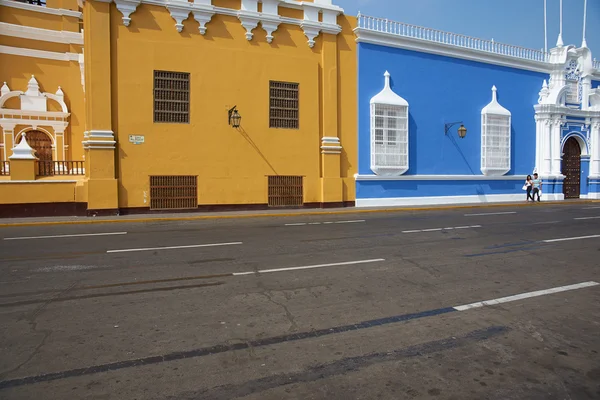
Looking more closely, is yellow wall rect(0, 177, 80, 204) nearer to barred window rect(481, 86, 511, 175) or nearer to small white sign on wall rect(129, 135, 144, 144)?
small white sign on wall rect(129, 135, 144, 144)

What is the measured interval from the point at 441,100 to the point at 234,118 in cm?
1059

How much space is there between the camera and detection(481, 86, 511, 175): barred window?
21.7 meters

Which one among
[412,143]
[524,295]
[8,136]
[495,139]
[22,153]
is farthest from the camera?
[495,139]

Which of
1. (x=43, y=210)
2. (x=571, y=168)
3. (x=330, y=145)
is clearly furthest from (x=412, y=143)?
(x=43, y=210)

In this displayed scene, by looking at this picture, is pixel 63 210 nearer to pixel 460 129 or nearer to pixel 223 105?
pixel 223 105

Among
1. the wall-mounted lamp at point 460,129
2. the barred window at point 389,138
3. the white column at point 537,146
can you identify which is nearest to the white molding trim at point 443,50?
the barred window at point 389,138

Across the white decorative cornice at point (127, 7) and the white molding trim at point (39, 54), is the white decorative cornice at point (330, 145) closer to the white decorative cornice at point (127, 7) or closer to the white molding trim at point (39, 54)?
the white decorative cornice at point (127, 7)

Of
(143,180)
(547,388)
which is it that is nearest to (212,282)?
(547,388)

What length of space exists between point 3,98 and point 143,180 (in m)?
10.7

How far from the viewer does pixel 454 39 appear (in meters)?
20.8

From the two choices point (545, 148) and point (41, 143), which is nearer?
point (41, 143)

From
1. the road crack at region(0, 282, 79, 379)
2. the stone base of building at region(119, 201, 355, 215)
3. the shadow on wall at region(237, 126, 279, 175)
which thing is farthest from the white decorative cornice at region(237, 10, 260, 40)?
the road crack at region(0, 282, 79, 379)

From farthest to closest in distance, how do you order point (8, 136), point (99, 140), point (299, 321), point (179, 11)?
point (8, 136)
point (179, 11)
point (99, 140)
point (299, 321)

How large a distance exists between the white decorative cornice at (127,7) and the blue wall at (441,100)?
9354mm
